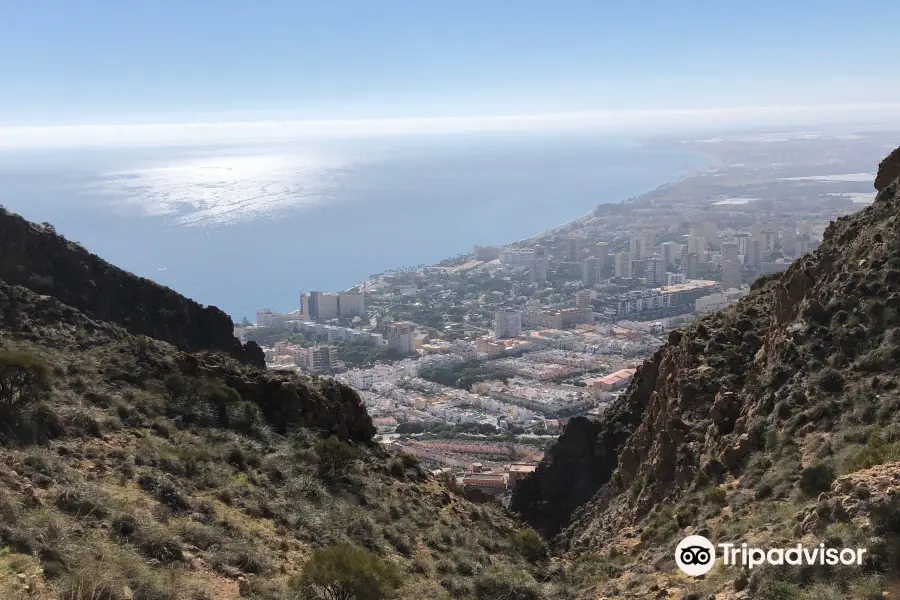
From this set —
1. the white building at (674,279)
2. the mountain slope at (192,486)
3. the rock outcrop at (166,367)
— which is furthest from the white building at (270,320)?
the rock outcrop at (166,367)

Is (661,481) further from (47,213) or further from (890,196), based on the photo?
(47,213)

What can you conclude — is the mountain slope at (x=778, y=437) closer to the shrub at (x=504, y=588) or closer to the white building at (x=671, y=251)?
the shrub at (x=504, y=588)

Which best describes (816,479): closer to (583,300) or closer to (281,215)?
(583,300)

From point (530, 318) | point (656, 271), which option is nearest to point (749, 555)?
point (530, 318)

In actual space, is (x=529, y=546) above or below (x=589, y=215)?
above

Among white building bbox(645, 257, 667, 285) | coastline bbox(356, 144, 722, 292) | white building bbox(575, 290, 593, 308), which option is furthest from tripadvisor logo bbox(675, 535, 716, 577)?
coastline bbox(356, 144, 722, 292)
